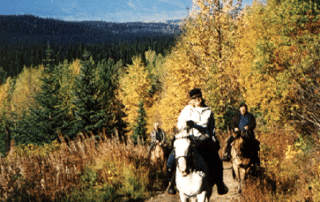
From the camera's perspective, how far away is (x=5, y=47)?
16575 cm

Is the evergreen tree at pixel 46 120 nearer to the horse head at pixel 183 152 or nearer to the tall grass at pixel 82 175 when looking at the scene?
the tall grass at pixel 82 175

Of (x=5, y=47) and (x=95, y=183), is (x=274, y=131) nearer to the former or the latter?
(x=95, y=183)

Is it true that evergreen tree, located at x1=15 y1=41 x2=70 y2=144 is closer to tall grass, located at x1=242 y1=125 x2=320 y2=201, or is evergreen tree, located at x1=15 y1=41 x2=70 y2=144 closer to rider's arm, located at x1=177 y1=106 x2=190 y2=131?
tall grass, located at x1=242 y1=125 x2=320 y2=201

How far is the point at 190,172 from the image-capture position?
475cm

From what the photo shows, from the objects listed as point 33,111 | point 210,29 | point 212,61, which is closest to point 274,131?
point 212,61

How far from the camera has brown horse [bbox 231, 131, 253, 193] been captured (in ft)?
24.7

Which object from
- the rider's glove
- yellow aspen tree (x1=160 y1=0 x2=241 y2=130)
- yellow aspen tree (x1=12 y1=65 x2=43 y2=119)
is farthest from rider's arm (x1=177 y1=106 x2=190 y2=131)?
yellow aspen tree (x1=12 y1=65 x2=43 y2=119)

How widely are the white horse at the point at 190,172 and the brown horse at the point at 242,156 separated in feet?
9.13

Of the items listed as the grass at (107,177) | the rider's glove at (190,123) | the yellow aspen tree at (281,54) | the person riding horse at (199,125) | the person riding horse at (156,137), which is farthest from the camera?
the yellow aspen tree at (281,54)

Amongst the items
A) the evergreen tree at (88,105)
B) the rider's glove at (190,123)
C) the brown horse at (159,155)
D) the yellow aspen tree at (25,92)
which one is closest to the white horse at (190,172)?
the rider's glove at (190,123)

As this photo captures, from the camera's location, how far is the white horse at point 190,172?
14.5 feet

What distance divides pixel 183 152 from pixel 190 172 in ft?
1.95

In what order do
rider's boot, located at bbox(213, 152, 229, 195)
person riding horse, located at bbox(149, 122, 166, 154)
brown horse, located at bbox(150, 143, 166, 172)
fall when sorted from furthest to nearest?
person riding horse, located at bbox(149, 122, 166, 154) < brown horse, located at bbox(150, 143, 166, 172) < rider's boot, located at bbox(213, 152, 229, 195)

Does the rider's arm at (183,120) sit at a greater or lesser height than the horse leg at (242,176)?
greater
